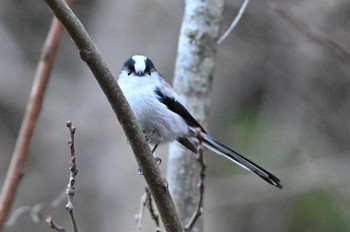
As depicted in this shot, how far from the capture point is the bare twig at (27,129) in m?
2.01

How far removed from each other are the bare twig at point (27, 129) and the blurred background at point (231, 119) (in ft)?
10.3

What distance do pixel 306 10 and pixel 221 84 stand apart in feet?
4.11

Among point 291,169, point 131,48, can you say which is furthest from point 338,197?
point 131,48

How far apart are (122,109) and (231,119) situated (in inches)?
175

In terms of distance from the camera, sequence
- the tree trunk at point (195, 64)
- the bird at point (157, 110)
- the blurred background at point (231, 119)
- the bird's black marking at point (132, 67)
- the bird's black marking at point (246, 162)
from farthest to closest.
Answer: the blurred background at point (231, 119) → the tree trunk at point (195, 64) → the bird's black marking at point (132, 67) → the bird at point (157, 110) → the bird's black marking at point (246, 162)

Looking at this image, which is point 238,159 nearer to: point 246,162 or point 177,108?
point 246,162

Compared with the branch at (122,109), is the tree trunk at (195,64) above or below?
above

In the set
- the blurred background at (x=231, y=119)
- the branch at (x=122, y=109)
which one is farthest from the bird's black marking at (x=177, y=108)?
the blurred background at (x=231, y=119)

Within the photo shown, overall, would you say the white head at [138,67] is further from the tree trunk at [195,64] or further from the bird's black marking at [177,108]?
the tree trunk at [195,64]

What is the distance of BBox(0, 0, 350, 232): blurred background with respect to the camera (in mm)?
5887

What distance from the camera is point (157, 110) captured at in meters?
3.12

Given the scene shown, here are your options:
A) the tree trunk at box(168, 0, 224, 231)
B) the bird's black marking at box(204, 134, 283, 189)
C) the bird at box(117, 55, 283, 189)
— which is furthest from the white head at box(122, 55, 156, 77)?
the bird's black marking at box(204, 134, 283, 189)

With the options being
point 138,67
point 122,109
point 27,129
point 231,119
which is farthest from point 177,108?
point 231,119

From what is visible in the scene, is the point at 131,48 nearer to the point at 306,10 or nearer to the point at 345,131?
the point at 306,10
